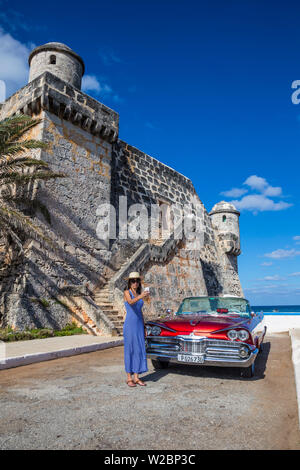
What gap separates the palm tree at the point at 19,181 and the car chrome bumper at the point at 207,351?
488 centimetres

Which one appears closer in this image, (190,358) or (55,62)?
(190,358)

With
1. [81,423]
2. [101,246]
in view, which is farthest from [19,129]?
[81,423]

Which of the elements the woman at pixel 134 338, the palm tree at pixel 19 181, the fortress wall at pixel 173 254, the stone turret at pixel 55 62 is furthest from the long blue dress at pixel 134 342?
the stone turret at pixel 55 62

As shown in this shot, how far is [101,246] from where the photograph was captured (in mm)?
11703

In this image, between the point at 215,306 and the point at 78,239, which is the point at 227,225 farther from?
the point at 215,306

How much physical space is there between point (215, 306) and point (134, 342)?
2.61 metres

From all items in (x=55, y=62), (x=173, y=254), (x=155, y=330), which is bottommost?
(x=155, y=330)

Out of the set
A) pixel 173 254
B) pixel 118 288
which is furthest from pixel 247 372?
pixel 173 254

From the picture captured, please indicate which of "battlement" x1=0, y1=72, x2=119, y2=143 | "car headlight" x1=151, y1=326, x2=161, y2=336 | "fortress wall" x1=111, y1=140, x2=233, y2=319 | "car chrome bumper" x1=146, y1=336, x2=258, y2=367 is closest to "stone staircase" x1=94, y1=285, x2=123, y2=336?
"fortress wall" x1=111, y1=140, x2=233, y2=319

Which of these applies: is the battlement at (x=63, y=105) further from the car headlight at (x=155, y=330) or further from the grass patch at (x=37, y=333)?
the car headlight at (x=155, y=330)

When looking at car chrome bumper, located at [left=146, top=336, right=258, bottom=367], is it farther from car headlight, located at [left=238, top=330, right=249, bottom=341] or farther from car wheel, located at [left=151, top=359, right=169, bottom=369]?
car wheel, located at [left=151, top=359, right=169, bottom=369]

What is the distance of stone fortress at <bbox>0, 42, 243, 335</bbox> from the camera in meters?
9.39

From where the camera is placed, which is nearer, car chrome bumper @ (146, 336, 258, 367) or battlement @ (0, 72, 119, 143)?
car chrome bumper @ (146, 336, 258, 367)

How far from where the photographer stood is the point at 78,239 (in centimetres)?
1088
